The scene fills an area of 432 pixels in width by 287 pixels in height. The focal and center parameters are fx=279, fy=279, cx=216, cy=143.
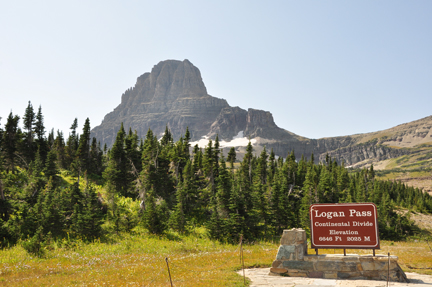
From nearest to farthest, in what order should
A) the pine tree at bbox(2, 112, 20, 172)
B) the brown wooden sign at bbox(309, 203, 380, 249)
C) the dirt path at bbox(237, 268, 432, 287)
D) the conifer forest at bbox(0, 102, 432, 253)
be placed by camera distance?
the dirt path at bbox(237, 268, 432, 287)
the brown wooden sign at bbox(309, 203, 380, 249)
the conifer forest at bbox(0, 102, 432, 253)
the pine tree at bbox(2, 112, 20, 172)

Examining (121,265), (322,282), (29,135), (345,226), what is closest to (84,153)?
(29,135)

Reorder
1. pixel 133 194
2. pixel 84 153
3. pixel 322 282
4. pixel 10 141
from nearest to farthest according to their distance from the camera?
1. pixel 322 282
2. pixel 133 194
3. pixel 10 141
4. pixel 84 153

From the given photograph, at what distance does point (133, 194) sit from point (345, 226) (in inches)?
1705

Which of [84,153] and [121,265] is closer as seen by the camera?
[121,265]

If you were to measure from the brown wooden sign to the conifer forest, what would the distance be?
72.5 feet

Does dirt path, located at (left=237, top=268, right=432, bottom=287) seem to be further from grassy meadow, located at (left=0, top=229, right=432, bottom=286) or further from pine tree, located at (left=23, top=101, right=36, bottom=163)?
pine tree, located at (left=23, top=101, right=36, bottom=163)

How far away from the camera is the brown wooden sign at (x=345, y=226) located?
16.1 m

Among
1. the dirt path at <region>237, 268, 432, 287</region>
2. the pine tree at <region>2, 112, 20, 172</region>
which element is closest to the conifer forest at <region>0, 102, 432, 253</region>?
the pine tree at <region>2, 112, 20, 172</region>

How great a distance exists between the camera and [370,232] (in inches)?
633

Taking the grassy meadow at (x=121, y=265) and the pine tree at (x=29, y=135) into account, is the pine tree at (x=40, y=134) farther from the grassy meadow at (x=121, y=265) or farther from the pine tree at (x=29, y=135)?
the grassy meadow at (x=121, y=265)

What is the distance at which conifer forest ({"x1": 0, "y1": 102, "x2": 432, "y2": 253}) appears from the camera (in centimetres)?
3334

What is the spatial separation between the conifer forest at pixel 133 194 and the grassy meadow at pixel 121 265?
2481 millimetres

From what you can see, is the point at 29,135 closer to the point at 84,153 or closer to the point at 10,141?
the point at 10,141

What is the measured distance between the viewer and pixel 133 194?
52.8 metres
